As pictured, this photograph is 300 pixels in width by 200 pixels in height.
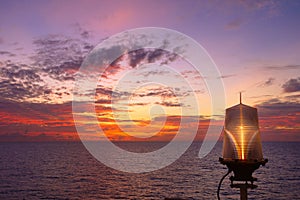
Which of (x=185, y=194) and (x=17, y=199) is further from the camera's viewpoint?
(x=185, y=194)

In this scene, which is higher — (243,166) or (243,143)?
(243,143)

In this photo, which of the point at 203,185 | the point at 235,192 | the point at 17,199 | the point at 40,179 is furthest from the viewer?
the point at 40,179

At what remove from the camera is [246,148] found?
12.9 ft

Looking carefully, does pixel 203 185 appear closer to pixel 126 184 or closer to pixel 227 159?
pixel 126 184

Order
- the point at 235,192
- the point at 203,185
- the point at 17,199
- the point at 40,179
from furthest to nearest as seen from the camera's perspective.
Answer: the point at 40,179, the point at 203,185, the point at 235,192, the point at 17,199

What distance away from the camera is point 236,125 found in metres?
3.97

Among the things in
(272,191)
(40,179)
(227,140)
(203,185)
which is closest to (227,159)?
(227,140)

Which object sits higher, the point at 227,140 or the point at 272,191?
the point at 227,140

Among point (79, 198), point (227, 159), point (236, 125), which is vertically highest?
point (236, 125)

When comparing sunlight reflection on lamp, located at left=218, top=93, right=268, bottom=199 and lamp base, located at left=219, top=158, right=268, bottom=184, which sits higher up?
sunlight reflection on lamp, located at left=218, top=93, right=268, bottom=199

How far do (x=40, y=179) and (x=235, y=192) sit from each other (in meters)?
41.7

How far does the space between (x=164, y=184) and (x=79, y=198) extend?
64.1 feet

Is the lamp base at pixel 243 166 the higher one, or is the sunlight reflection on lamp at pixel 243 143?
the sunlight reflection on lamp at pixel 243 143

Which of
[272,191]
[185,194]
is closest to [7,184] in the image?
[185,194]
